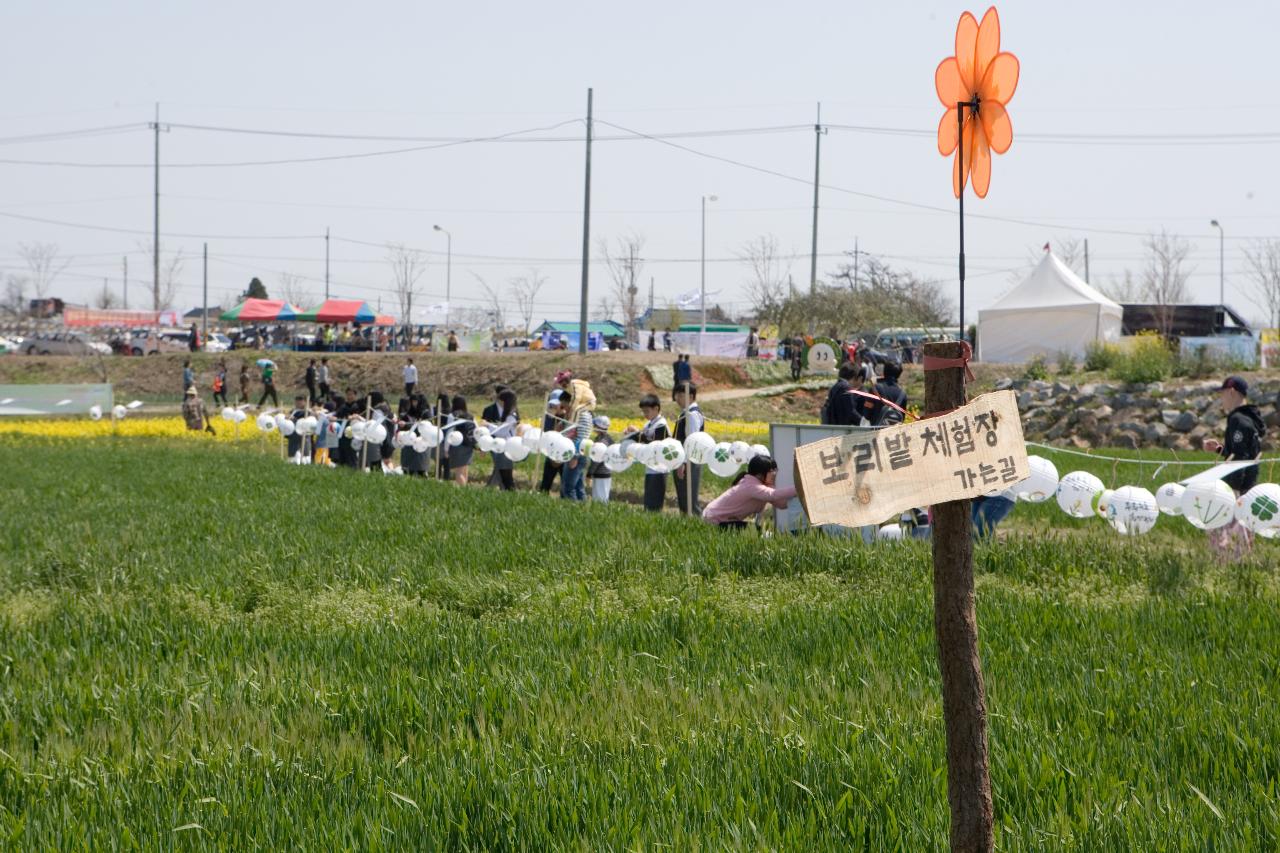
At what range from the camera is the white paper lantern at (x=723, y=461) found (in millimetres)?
12453

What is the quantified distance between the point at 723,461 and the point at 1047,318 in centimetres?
2866

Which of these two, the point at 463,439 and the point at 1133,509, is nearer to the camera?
the point at 1133,509

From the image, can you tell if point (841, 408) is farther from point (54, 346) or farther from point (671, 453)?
point (54, 346)

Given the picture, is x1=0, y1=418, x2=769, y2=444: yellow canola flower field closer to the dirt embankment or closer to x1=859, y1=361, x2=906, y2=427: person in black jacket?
the dirt embankment

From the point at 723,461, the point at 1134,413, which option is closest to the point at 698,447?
the point at 723,461

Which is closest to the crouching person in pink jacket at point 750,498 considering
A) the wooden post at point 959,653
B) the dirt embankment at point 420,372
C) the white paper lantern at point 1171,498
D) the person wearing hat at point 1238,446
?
the white paper lantern at point 1171,498

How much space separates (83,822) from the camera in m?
4.12

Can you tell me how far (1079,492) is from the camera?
9695 mm

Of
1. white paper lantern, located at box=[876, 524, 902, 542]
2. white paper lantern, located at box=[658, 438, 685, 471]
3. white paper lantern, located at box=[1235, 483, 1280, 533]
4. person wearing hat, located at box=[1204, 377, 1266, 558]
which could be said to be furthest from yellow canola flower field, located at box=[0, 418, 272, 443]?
white paper lantern, located at box=[1235, 483, 1280, 533]

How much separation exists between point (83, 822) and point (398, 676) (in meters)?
2.08

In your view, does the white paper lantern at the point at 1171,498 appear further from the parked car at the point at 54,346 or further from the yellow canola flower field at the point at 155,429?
the parked car at the point at 54,346

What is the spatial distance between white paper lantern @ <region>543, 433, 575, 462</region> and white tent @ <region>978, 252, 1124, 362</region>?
26.1m

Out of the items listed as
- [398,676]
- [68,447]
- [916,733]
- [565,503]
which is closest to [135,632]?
[398,676]

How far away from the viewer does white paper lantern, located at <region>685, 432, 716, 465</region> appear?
12.6 metres
